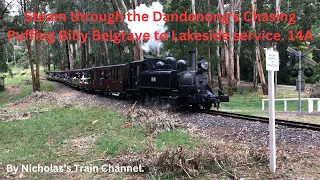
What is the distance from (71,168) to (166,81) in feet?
29.0

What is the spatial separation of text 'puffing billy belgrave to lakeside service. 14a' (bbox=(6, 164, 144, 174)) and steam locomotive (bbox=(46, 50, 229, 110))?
757cm

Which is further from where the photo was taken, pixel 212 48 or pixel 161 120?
pixel 212 48

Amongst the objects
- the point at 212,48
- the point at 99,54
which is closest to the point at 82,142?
the point at 212,48

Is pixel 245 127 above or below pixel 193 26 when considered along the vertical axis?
below

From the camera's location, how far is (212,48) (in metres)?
28.1

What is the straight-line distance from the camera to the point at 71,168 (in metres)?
6.48

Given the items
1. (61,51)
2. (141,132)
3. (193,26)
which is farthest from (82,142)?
(61,51)

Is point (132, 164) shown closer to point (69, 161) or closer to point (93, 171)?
point (93, 171)

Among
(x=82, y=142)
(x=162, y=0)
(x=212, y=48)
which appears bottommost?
(x=82, y=142)

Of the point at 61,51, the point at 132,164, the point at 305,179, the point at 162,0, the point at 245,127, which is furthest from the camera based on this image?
the point at 61,51

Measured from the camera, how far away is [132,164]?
20.9 feet

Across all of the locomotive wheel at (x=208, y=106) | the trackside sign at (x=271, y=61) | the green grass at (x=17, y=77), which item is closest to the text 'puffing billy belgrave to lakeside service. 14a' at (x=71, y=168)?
the trackside sign at (x=271, y=61)

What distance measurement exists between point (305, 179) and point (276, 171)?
1.85ft

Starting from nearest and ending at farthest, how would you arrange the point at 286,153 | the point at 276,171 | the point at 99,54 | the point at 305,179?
the point at 305,179 < the point at 276,171 < the point at 286,153 < the point at 99,54
